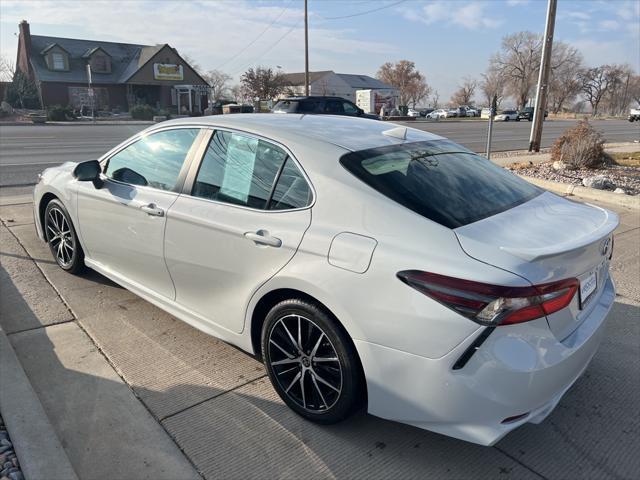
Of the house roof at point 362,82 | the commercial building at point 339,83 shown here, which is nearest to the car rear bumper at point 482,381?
the commercial building at point 339,83

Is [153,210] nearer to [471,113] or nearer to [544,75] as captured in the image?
[544,75]

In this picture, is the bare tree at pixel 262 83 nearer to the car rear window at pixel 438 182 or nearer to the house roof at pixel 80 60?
the house roof at pixel 80 60

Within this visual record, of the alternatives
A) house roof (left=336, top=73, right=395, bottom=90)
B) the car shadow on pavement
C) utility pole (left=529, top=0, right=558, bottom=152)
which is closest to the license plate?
the car shadow on pavement

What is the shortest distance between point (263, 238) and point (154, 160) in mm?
1436

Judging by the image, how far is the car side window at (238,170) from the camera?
3.02 m

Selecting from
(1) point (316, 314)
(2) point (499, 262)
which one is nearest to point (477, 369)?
(2) point (499, 262)

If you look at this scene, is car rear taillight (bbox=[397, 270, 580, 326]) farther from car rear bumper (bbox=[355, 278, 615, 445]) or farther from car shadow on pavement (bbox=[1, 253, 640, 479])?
car shadow on pavement (bbox=[1, 253, 640, 479])

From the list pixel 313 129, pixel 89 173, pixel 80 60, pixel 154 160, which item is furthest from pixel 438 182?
pixel 80 60

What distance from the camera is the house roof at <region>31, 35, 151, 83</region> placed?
163ft

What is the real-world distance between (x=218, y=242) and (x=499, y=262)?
163 centimetres

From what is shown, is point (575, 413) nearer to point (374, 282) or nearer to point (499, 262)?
point (499, 262)

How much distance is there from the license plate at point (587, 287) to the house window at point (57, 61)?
57079 millimetres

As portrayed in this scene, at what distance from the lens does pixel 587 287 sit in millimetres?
2588

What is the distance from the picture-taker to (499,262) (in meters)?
2.22
